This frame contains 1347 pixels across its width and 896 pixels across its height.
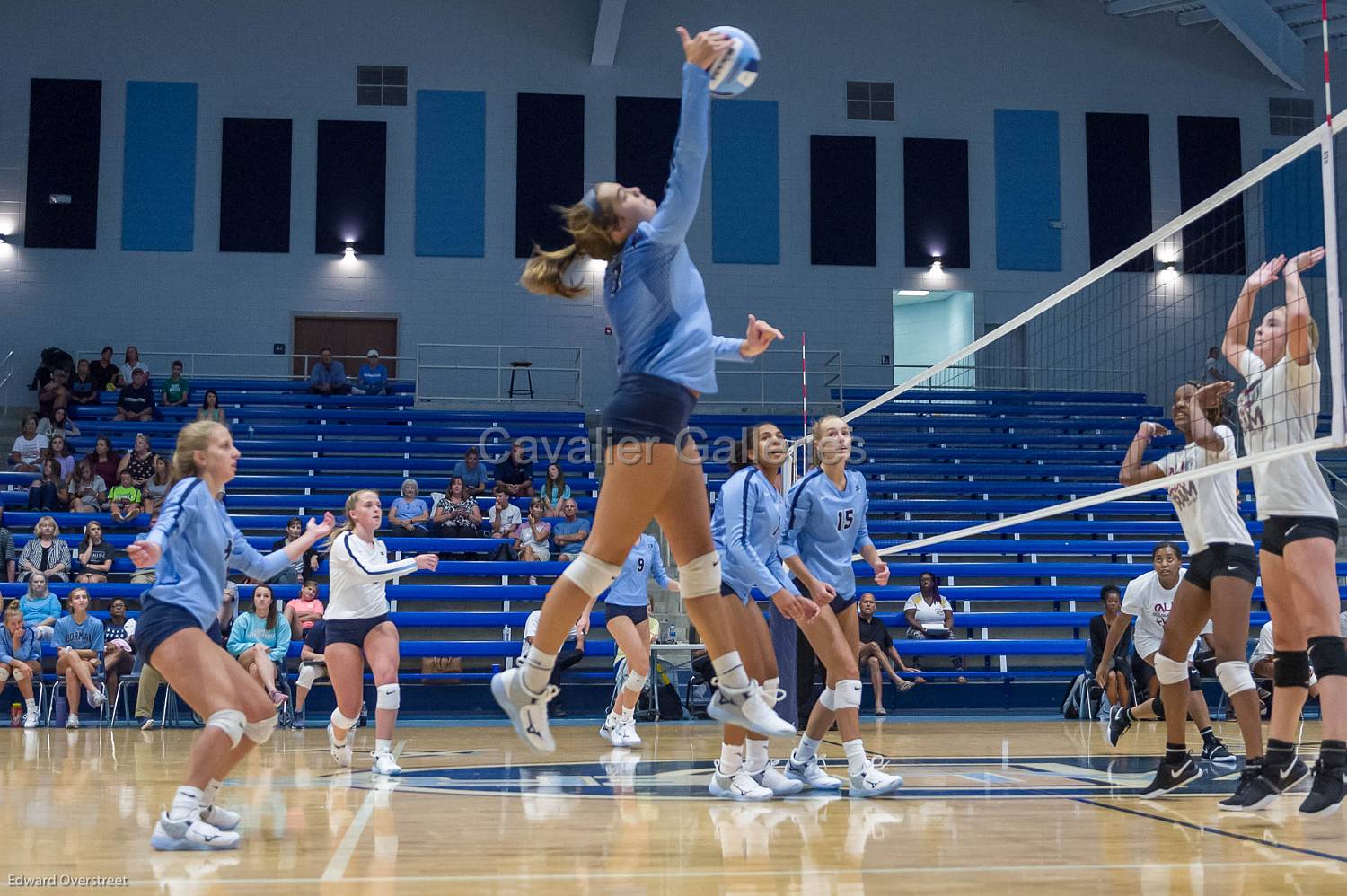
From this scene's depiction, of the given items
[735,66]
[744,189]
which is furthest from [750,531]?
[744,189]

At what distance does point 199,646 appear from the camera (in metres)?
4.98

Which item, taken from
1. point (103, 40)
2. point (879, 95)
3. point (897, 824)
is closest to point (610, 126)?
point (879, 95)

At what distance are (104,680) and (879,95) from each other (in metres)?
16.1

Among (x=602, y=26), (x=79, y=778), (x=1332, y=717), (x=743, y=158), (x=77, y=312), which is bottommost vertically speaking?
(x=79, y=778)

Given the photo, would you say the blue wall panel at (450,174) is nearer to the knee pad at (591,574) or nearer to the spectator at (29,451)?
the spectator at (29,451)

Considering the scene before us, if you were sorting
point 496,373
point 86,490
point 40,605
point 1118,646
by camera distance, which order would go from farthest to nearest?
point 496,373
point 86,490
point 40,605
point 1118,646

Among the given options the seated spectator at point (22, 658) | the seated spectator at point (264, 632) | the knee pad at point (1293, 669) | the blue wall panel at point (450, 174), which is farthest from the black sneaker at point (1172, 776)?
the blue wall panel at point (450, 174)

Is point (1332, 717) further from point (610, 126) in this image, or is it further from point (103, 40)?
point (103, 40)

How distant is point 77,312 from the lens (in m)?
20.3

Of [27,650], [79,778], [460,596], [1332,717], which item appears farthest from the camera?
[460,596]

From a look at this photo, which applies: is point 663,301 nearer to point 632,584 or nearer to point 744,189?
point 632,584

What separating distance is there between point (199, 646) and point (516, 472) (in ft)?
37.0

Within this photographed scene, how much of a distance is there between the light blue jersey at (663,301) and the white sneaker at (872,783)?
10.2ft

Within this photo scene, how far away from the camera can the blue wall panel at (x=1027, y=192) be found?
22.1 metres
